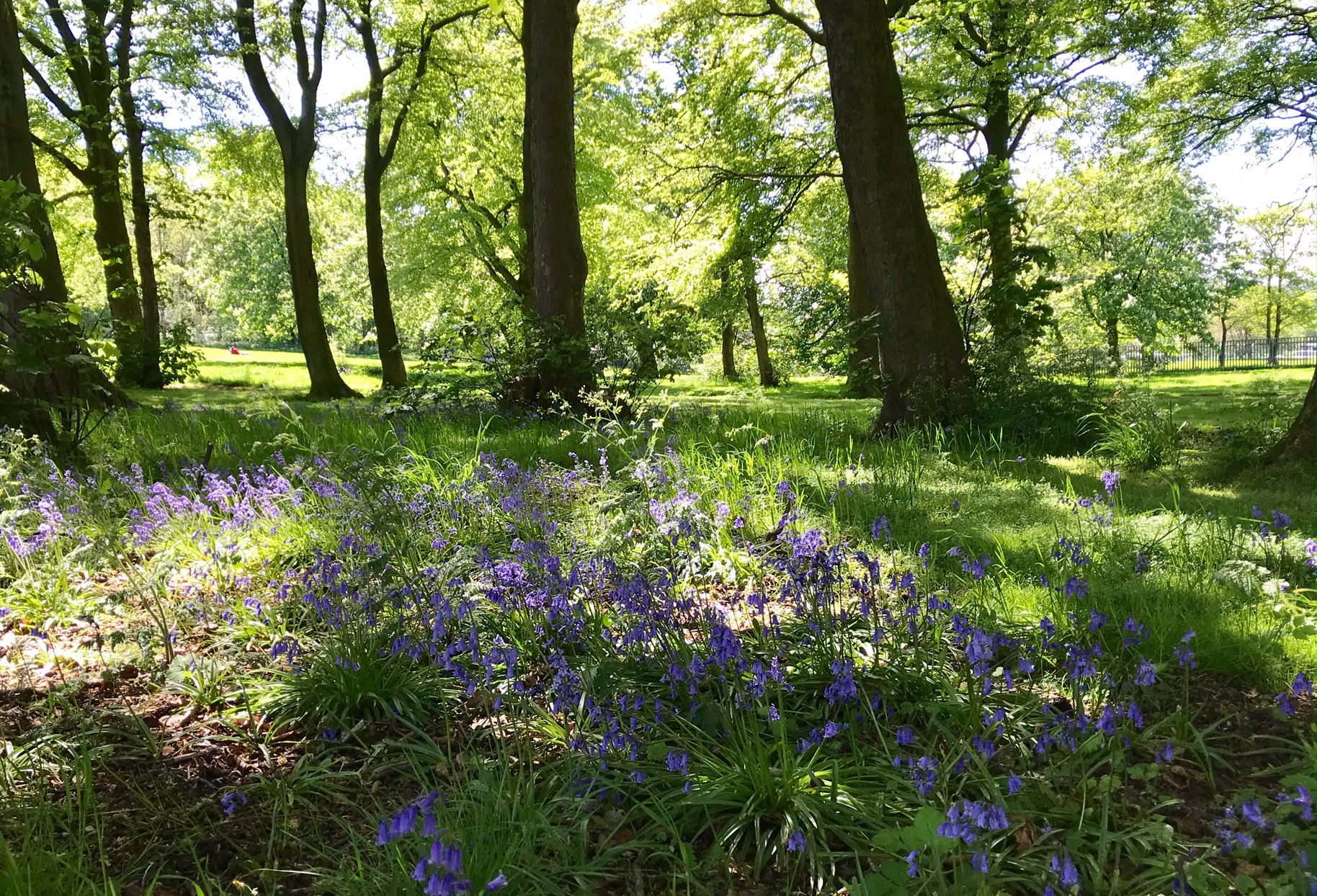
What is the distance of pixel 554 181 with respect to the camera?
8.95 m

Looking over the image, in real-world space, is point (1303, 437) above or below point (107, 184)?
below

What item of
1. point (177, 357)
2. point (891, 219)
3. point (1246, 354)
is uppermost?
point (891, 219)

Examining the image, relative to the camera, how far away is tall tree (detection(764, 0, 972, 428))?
7.05 metres

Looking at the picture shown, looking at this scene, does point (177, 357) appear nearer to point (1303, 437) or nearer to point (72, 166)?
point (72, 166)

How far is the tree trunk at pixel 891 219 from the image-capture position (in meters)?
7.05

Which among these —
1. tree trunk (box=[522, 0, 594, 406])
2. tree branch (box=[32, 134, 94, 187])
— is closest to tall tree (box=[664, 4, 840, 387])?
tree trunk (box=[522, 0, 594, 406])

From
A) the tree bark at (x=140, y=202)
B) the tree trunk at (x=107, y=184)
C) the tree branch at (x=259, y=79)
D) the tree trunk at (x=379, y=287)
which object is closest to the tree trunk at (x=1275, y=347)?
the tree trunk at (x=379, y=287)

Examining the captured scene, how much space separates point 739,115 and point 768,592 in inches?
467

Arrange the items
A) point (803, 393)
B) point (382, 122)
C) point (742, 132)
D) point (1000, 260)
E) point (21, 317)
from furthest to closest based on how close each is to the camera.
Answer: point (803, 393), point (382, 122), point (742, 132), point (1000, 260), point (21, 317)

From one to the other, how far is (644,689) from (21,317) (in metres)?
4.90

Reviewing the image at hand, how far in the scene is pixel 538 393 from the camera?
345 inches

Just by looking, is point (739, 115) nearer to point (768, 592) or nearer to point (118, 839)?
point (768, 592)

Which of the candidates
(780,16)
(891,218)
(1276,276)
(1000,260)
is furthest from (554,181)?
(1276,276)

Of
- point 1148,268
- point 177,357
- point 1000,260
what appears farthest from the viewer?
point 1148,268
